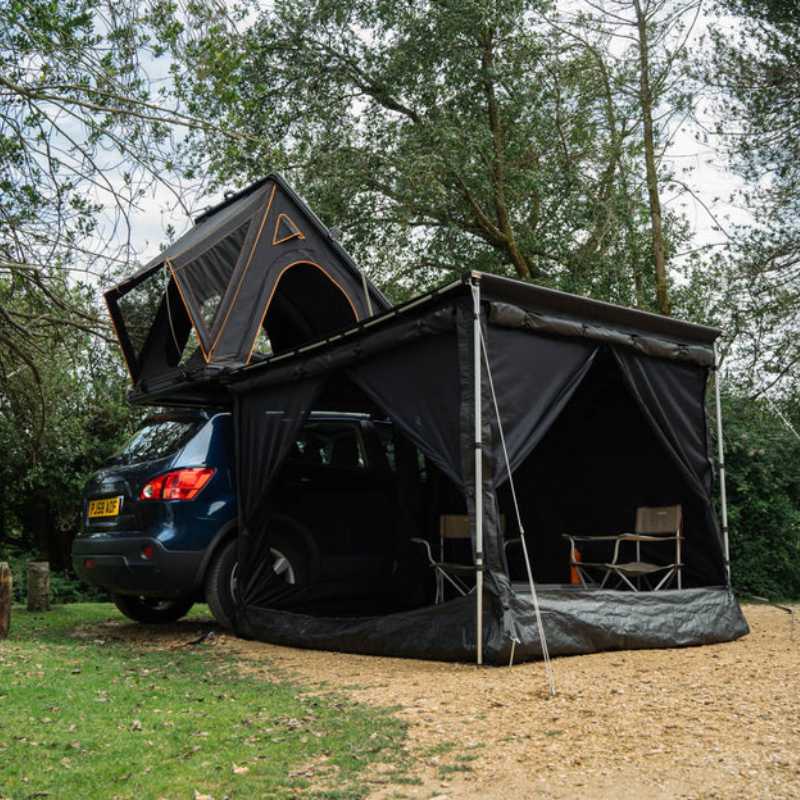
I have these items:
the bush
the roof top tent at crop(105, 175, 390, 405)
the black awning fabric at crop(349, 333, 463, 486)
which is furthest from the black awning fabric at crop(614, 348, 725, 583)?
the bush

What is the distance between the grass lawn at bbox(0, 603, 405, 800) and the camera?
3512 millimetres

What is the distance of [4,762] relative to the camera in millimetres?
3766

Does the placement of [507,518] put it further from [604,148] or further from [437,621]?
[604,148]

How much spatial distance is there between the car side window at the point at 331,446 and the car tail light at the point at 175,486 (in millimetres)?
811

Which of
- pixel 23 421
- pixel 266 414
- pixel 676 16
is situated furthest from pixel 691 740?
pixel 23 421

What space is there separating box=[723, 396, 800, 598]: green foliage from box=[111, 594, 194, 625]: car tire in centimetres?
599

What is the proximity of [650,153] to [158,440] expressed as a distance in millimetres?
9066

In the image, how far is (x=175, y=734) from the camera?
13.8ft

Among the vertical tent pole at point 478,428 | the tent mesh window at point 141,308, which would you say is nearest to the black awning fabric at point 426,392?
the vertical tent pole at point 478,428

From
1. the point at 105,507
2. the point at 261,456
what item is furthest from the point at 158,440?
the point at 261,456

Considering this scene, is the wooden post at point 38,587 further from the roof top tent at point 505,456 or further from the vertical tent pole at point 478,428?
the vertical tent pole at point 478,428

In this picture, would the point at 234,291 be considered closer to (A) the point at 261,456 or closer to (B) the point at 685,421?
(A) the point at 261,456

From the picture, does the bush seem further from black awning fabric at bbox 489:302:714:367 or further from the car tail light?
black awning fabric at bbox 489:302:714:367

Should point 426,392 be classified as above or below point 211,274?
below
